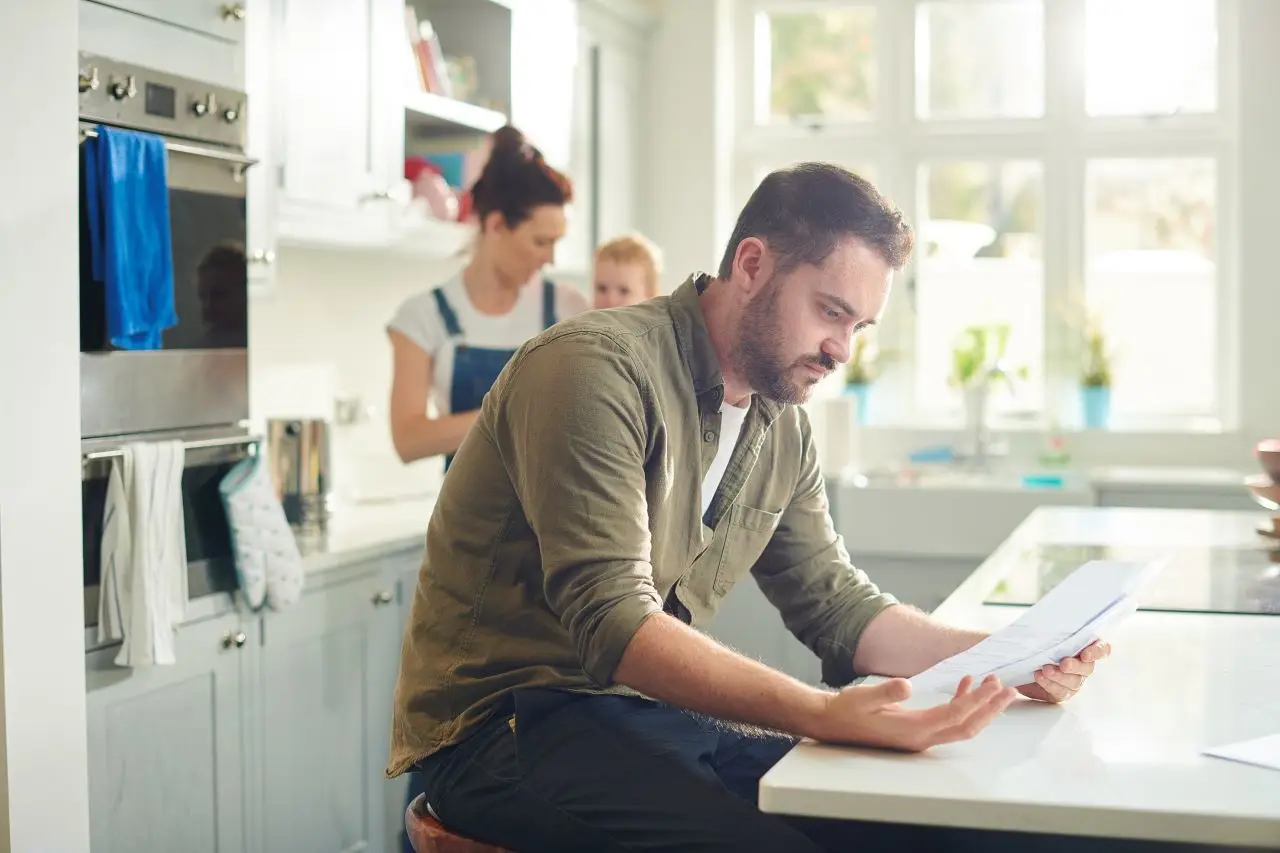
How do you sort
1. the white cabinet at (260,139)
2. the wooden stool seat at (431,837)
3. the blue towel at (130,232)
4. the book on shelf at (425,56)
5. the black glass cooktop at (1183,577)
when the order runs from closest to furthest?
the wooden stool seat at (431,837), the black glass cooktop at (1183,577), the blue towel at (130,232), the white cabinet at (260,139), the book on shelf at (425,56)

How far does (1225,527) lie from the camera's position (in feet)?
9.97

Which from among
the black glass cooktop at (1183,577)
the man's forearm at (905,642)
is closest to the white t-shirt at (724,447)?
the man's forearm at (905,642)

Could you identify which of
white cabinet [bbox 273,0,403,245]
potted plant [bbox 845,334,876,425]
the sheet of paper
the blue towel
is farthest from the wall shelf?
the sheet of paper

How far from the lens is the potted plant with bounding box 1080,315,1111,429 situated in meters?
4.89

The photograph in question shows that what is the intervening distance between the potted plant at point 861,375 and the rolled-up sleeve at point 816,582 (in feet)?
10.0

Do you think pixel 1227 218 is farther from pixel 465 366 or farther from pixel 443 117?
pixel 465 366

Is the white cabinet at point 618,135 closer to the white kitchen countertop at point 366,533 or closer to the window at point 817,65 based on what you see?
the window at point 817,65

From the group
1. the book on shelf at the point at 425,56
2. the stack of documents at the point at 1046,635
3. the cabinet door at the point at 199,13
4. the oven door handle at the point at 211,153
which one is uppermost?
the book on shelf at the point at 425,56

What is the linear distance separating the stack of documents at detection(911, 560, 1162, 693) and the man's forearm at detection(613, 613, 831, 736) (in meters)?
0.15

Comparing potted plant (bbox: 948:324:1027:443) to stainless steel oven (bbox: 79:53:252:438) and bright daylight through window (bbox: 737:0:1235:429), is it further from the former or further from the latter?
stainless steel oven (bbox: 79:53:252:438)

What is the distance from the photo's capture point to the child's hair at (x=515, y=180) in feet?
10.9

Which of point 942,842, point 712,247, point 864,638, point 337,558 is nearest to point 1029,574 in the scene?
point 864,638

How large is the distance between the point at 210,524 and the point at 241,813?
552 millimetres

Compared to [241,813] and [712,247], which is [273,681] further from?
[712,247]
